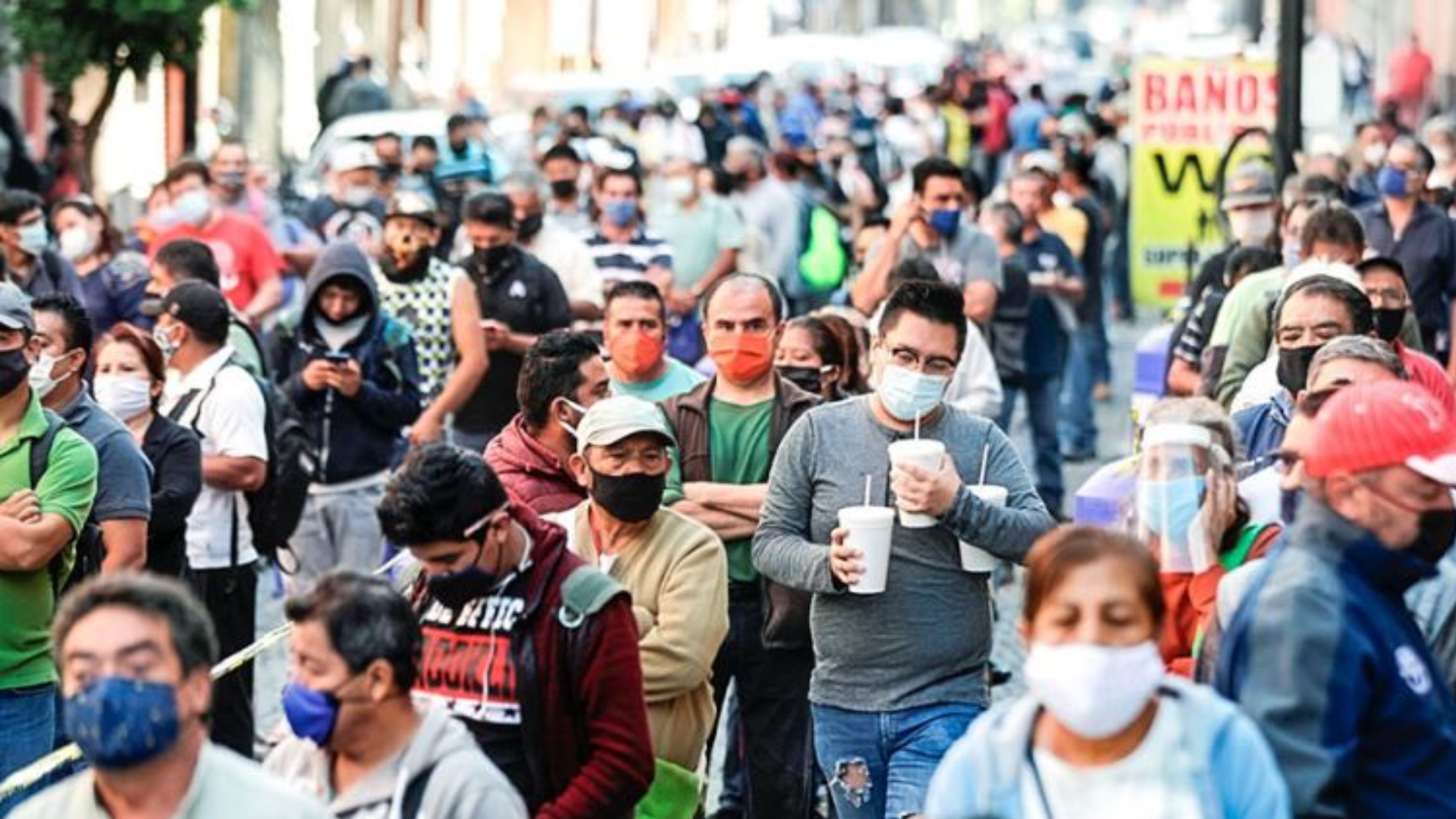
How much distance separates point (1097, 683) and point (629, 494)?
2753mm

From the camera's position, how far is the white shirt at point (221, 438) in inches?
433

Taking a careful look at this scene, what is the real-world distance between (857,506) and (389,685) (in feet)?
8.36

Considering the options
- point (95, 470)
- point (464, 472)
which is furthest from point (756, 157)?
point (464, 472)

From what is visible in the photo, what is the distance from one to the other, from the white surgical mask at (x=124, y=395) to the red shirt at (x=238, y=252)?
6020mm

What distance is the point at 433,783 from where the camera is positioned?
19.4 feet

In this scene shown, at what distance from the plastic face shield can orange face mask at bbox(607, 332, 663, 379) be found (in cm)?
394

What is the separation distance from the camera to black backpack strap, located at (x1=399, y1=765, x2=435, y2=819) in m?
5.90

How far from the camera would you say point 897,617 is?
Result: 8312 millimetres

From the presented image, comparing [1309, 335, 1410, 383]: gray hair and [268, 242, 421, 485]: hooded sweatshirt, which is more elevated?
[1309, 335, 1410, 383]: gray hair

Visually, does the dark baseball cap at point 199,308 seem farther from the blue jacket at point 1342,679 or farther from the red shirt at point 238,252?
the blue jacket at point 1342,679

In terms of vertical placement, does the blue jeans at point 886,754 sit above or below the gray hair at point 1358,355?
below

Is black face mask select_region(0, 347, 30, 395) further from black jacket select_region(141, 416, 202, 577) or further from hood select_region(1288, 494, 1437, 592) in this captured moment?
hood select_region(1288, 494, 1437, 592)

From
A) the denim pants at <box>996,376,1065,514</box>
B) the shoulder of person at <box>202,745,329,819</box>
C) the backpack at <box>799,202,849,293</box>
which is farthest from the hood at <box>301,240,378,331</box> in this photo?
the backpack at <box>799,202,849,293</box>

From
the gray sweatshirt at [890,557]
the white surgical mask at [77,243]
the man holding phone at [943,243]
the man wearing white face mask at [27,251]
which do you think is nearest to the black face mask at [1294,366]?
the gray sweatshirt at [890,557]
